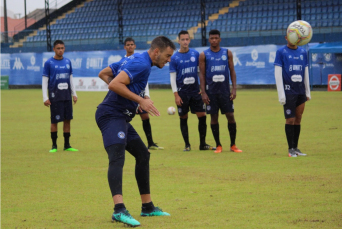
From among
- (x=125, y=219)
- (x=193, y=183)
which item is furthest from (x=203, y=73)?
(x=125, y=219)

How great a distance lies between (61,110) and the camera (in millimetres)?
10805

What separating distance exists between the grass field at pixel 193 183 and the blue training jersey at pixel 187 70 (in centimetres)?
128

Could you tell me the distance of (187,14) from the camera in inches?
1581

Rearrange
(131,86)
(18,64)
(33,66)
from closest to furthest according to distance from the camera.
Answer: (131,86)
(33,66)
(18,64)

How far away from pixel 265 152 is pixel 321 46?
19.6 m

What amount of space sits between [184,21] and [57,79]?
29592mm

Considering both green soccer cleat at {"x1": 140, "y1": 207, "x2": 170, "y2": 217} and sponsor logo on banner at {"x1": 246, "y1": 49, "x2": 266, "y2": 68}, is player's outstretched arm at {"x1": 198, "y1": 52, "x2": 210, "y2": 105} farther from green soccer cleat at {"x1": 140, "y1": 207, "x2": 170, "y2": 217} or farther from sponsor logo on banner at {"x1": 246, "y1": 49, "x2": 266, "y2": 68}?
sponsor logo on banner at {"x1": 246, "y1": 49, "x2": 266, "y2": 68}

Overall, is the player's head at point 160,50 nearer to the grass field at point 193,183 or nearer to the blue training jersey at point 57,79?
the grass field at point 193,183

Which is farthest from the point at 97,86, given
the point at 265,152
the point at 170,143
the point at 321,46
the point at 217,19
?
the point at 265,152

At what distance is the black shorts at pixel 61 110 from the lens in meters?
10.8

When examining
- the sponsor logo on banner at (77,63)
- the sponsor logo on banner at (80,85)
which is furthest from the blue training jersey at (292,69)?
the sponsor logo on banner at (77,63)

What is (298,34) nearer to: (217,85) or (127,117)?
(217,85)

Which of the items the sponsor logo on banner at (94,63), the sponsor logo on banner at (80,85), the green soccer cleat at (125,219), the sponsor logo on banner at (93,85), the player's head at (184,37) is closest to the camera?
the green soccer cleat at (125,219)

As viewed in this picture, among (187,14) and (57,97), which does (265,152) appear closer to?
(57,97)
